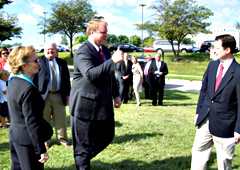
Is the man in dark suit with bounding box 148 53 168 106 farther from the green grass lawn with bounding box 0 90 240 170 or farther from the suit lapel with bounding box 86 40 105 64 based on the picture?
the suit lapel with bounding box 86 40 105 64

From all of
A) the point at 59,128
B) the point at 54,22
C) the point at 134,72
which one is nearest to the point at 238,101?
the point at 59,128

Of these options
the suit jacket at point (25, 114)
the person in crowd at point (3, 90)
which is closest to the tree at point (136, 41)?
the person in crowd at point (3, 90)

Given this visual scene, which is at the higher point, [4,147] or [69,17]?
[69,17]

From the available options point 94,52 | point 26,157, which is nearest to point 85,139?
point 26,157

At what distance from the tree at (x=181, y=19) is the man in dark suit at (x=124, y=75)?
2041 centimetres

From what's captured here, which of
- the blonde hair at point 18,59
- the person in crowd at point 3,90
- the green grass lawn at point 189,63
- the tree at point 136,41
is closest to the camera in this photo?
the blonde hair at point 18,59

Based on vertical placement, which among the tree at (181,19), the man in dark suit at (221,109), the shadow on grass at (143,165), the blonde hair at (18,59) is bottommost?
the shadow on grass at (143,165)

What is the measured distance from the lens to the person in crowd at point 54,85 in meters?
4.46

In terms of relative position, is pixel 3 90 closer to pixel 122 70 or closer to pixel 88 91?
pixel 88 91

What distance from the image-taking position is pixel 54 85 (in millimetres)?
4559

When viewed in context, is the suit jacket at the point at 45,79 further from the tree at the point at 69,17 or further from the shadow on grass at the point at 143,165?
the tree at the point at 69,17

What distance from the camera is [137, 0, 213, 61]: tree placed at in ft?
93.2

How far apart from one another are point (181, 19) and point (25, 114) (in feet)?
98.1

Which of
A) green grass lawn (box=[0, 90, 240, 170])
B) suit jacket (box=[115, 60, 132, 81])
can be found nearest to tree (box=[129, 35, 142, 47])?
suit jacket (box=[115, 60, 132, 81])
